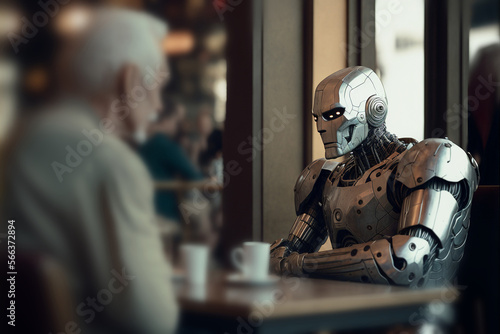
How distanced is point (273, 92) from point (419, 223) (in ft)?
3.96

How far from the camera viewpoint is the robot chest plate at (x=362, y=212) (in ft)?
6.61

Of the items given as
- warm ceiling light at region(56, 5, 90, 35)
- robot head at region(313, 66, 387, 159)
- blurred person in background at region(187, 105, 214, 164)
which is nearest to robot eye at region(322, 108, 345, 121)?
robot head at region(313, 66, 387, 159)

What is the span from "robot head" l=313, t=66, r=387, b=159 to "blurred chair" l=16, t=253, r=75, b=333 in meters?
1.21

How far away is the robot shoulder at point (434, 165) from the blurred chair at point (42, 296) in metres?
1.17

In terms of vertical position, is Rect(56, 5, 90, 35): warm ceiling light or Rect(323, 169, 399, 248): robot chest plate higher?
Rect(56, 5, 90, 35): warm ceiling light

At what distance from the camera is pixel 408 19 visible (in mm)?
3436

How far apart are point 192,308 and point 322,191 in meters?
1.06

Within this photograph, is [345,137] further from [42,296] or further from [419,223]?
[42,296]

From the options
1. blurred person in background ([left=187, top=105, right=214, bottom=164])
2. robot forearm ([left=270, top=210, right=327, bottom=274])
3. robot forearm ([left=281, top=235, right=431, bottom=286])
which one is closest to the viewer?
blurred person in background ([left=187, top=105, right=214, bottom=164])

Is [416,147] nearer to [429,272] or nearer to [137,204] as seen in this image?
[429,272]

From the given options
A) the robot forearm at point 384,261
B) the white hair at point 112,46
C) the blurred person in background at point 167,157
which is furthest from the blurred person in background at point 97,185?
the robot forearm at point 384,261

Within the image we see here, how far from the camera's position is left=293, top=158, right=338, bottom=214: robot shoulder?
2316mm

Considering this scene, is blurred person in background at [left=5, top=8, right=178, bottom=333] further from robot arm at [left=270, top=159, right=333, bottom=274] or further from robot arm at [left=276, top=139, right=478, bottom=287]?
robot arm at [left=270, top=159, right=333, bottom=274]

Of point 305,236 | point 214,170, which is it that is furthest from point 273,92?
point 305,236
